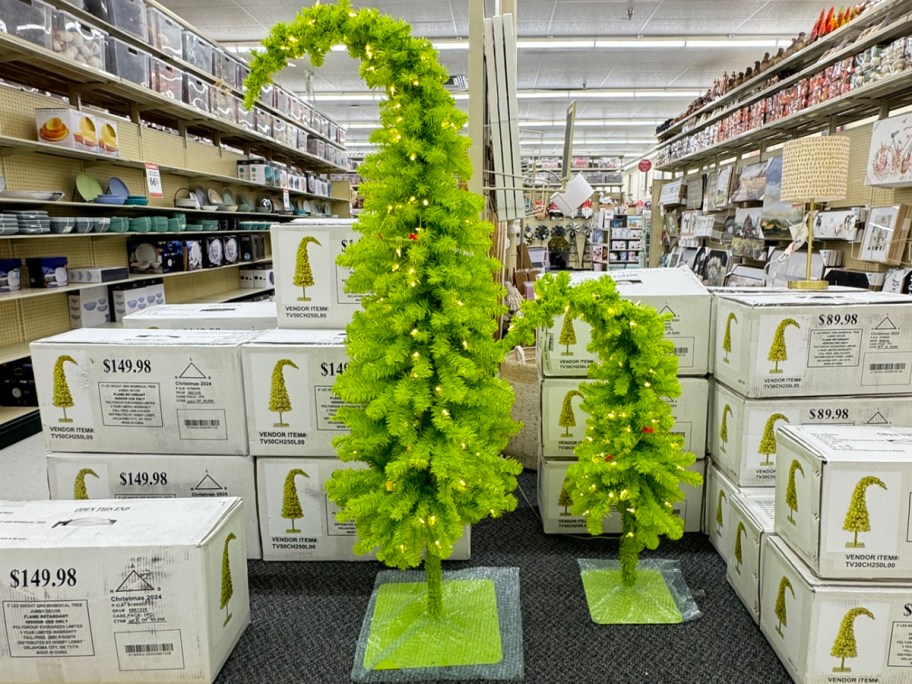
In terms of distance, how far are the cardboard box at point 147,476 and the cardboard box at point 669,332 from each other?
1080 millimetres

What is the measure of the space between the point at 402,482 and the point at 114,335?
1.17 metres

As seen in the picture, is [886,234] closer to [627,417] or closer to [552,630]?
[627,417]

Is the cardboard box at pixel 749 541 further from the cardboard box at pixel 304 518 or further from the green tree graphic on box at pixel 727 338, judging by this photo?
the cardboard box at pixel 304 518

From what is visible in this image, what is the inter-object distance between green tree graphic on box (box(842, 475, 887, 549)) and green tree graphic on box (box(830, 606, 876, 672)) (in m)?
0.18

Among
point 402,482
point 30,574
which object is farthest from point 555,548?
point 30,574

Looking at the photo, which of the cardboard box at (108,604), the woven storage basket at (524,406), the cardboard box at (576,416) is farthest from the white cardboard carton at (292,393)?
the woven storage basket at (524,406)

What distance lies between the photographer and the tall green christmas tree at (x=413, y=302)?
1338 mm

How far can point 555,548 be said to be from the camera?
210cm

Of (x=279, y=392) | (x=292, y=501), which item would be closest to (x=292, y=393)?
(x=279, y=392)

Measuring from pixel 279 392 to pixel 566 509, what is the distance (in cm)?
109

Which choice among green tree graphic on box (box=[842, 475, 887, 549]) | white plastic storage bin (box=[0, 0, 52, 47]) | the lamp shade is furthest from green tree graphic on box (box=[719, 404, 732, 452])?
white plastic storage bin (box=[0, 0, 52, 47])

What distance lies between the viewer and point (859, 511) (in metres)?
1.34

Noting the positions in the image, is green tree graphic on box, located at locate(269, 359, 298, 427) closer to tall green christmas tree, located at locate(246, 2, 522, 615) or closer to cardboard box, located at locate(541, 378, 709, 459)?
tall green christmas tree, located at locate(246, 2, 522, 615)

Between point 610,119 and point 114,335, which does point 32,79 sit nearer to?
point 114,335
